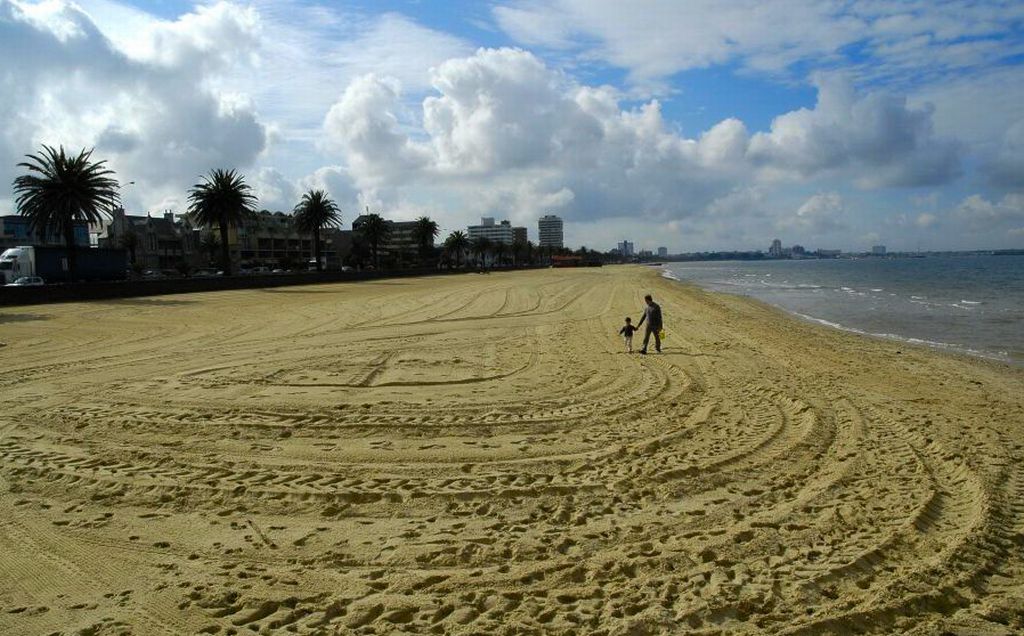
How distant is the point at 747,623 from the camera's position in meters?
3.77

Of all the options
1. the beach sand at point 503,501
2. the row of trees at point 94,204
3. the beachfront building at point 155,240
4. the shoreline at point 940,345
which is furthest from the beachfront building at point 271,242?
the beach sand at point 503,501

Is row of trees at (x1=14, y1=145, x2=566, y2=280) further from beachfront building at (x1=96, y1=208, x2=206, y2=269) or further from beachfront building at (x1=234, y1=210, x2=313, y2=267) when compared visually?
beachfront building at (x1=234, y1=210, x2=313, y2=267)

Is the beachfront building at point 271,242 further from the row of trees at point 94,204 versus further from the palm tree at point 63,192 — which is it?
the palm tree at point 63,192

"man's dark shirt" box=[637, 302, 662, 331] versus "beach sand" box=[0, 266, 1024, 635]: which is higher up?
"man's dark shirt" box=[637, 302, 662, 331]

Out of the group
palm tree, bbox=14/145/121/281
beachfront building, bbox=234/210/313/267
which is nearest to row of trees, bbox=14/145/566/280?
palm tree, bbox=14/145/121/281

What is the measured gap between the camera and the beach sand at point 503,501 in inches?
154

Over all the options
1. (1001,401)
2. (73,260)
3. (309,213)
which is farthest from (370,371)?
(309,213)

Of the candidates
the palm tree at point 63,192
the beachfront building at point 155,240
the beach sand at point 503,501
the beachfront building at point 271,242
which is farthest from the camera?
the beachfront building at point 271,242

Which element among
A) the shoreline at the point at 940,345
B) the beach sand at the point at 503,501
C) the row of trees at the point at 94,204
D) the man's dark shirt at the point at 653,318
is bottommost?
the shoreline at the point at 940,345

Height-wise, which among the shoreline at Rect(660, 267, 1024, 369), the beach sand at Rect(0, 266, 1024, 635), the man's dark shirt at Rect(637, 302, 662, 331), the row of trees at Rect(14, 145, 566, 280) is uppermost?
the row of trees at Rect(14, 145, 566, 280)

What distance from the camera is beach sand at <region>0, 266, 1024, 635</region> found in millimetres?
3902

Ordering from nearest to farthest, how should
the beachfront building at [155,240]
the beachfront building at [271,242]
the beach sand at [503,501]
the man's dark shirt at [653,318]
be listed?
the beach sand at [503,501]
the man's dark shirt at [653,318]
the beachfront building at [155,240]
the beachfront building at [271,242]

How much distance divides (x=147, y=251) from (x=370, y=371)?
4037 inches

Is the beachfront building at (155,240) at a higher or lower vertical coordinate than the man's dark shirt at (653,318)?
higher
